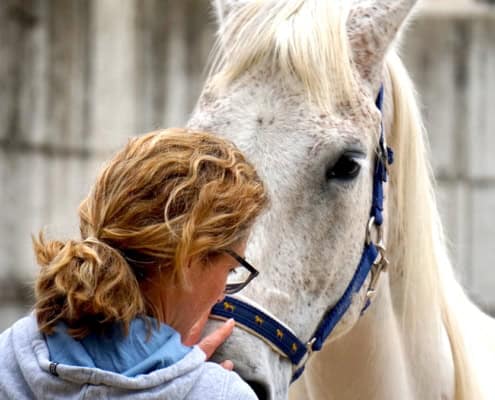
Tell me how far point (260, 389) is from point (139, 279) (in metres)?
0.59

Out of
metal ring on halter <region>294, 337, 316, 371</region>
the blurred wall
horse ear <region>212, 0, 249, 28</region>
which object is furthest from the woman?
the blurred wall

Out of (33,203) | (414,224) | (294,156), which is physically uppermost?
(294,156)

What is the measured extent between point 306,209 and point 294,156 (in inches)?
4.4

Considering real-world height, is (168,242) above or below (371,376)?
above

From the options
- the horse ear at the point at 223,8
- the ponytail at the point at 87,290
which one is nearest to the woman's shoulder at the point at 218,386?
the ponytail at the point at 87,290

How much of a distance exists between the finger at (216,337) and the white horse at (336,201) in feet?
0.29

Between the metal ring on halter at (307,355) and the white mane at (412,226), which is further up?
the white mane at (412,226)

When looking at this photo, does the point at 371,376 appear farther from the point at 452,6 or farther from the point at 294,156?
the point at 452,6

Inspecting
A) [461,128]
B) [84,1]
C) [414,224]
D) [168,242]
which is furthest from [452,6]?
[168,242]

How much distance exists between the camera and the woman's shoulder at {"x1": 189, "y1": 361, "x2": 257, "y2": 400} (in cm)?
144

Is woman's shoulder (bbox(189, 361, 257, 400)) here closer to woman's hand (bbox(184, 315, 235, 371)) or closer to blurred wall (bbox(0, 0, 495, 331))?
woman's hand (bbox(184, 315, 235, 371))

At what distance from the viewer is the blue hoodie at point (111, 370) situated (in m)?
1.41

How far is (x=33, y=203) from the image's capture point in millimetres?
6953

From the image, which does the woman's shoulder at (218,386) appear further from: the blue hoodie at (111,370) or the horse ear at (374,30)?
the horse ear at (374,30)
